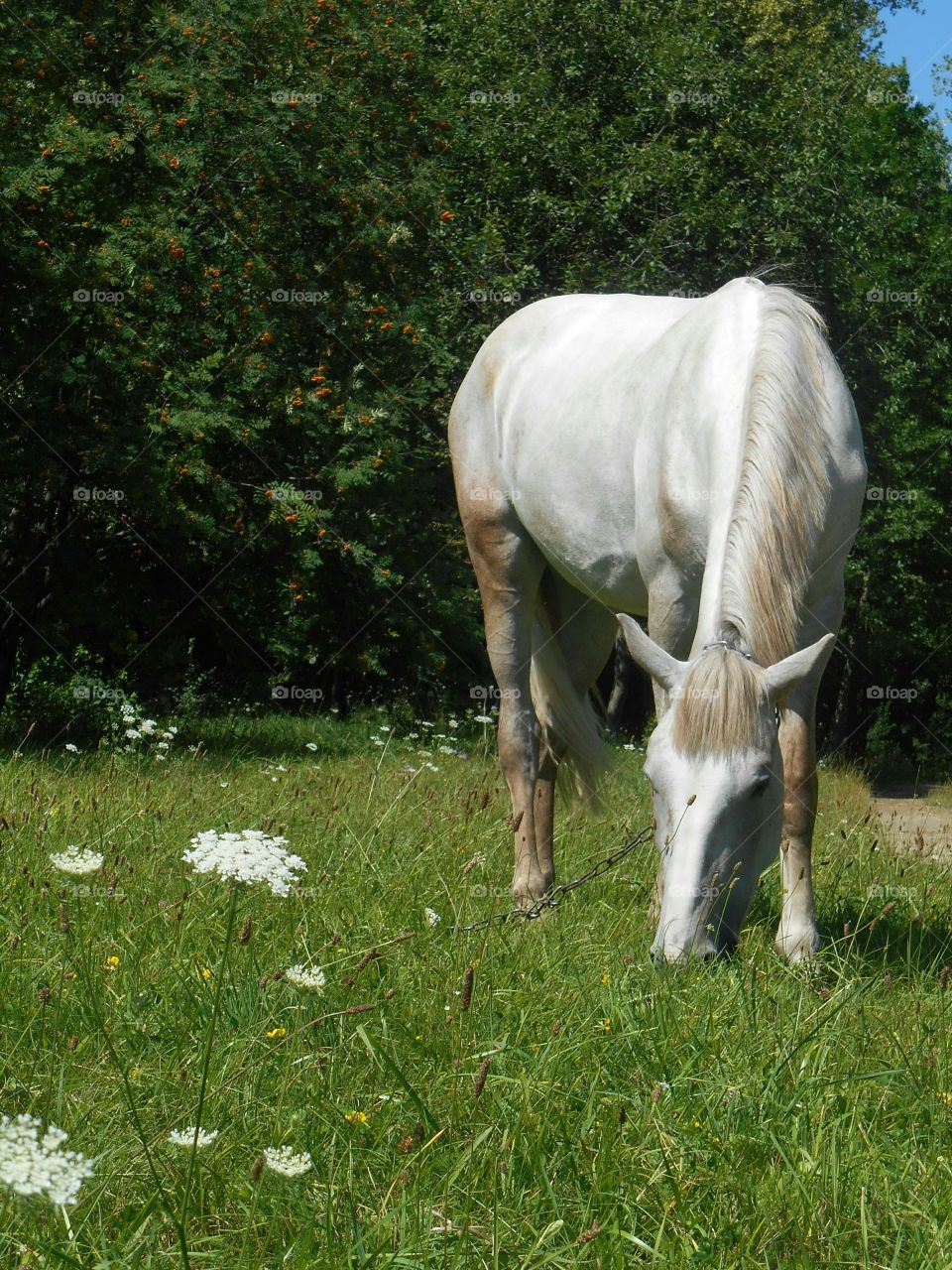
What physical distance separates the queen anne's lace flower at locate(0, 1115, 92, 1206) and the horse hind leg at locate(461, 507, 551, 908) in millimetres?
4389

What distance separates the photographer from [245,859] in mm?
2209

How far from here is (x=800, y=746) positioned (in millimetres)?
4336

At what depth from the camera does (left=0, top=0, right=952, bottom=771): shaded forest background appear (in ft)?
29.0

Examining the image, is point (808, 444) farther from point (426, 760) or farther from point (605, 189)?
point (605, 189)

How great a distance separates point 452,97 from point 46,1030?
46.4 ft

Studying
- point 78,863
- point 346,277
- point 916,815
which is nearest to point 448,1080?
point 78,863

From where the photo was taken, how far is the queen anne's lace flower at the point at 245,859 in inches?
85.2

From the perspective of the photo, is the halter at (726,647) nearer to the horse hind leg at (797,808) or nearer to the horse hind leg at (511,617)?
the horse hind leg at (797,808)

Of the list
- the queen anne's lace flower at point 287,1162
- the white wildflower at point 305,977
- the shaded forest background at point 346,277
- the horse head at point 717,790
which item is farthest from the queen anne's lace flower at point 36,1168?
the shaded forest background at point 346,277

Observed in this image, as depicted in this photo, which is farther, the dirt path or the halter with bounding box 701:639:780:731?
the dirt path

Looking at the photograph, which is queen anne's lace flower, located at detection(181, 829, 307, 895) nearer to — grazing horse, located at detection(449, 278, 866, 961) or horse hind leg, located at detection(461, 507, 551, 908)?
grazing horse, located at detection(449, 278, 866, 961)

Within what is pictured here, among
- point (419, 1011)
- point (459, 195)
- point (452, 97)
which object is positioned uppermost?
point (452, 97)

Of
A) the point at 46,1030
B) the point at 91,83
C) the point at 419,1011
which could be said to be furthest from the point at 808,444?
the point at 91,83

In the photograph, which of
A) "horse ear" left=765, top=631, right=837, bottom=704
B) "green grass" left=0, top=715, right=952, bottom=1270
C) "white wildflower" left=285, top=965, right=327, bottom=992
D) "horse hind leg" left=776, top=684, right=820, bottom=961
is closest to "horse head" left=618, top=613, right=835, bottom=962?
"horse ear" left=765, top=631, right=837, bottom=704
